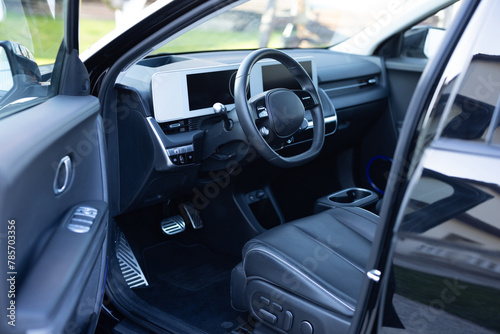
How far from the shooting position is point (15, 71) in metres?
1.33

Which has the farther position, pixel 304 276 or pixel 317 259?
pixel 317 259

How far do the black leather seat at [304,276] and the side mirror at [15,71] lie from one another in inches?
33.1

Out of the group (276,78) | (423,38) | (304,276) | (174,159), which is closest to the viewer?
(304,276)

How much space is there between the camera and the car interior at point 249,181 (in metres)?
1.65

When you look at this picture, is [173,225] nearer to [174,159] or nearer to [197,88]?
[174,159]

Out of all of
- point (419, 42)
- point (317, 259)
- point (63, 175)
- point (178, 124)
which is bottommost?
point (317, 259)

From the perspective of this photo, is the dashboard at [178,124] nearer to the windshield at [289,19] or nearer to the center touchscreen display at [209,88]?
the center touchscreen display at [209,88]

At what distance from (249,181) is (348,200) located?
1.72ft

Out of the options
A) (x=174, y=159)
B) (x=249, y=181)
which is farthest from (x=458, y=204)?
(x=249, y=181)

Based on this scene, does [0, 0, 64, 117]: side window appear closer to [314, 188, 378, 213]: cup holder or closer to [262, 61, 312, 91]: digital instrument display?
[262, 61, 312, 91]: digital instrument display

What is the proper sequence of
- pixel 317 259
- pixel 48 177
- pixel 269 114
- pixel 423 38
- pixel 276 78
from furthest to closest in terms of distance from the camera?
pixel 423 38 < pixel 276 78 < pixel 269 114 < pixel 317 259 < pixel 48 177

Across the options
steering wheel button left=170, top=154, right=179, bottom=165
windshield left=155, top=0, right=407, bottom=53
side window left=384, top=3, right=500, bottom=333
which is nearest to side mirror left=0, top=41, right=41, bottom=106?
steering wheel button left=170, top=154, right=179, bottom=165

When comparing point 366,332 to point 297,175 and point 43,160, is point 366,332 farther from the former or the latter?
point 297,175

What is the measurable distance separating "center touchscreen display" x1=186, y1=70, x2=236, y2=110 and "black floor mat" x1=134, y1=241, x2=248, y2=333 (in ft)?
2.77
